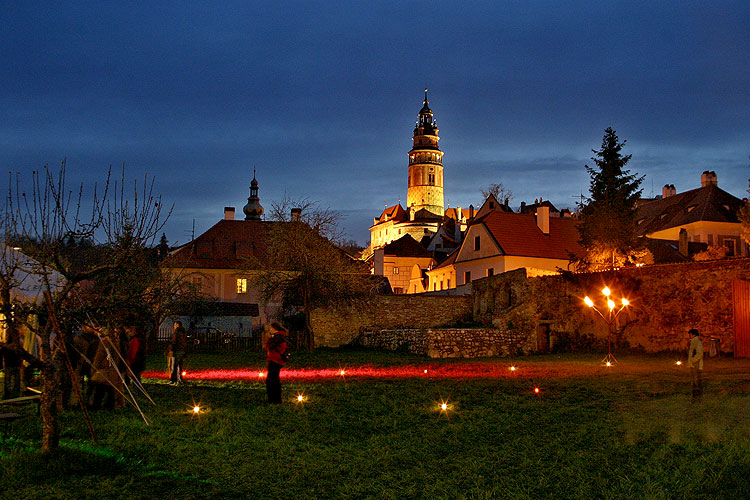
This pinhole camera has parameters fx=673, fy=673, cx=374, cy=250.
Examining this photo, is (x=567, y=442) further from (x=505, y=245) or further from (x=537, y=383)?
(x=505, y=245)

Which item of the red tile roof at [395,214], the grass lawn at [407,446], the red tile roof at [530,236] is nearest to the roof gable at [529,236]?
the red tile roof at [530,236]

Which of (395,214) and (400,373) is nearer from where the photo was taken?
(400,373)

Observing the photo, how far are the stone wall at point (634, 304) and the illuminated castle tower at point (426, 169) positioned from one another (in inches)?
4373

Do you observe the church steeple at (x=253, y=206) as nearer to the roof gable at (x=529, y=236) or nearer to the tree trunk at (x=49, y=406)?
the roof gable at (x=529, y=236)

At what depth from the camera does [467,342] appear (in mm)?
27781

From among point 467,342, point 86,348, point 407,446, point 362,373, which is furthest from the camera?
point 467,342

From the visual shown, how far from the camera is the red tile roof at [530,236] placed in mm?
46219

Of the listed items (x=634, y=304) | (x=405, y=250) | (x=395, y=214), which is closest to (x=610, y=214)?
(x=634, y=304)

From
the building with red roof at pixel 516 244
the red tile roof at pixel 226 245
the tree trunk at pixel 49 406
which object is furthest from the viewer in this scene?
the red tile roof at pixel 226 245

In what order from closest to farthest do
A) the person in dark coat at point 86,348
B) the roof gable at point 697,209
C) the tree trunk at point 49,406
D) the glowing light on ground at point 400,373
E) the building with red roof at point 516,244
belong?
1. the tree trunk at point 49,406
2. the person in dark coat at point 86,348
3. the glowing light on ground at point 400,373
4. the building with red roof at point 516,244
5. the roof gable at point 697,209

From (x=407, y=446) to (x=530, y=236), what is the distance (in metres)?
38.9

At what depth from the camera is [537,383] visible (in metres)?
16.9

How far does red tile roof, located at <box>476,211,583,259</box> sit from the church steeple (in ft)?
115

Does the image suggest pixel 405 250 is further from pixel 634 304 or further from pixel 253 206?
pixel 634 304
